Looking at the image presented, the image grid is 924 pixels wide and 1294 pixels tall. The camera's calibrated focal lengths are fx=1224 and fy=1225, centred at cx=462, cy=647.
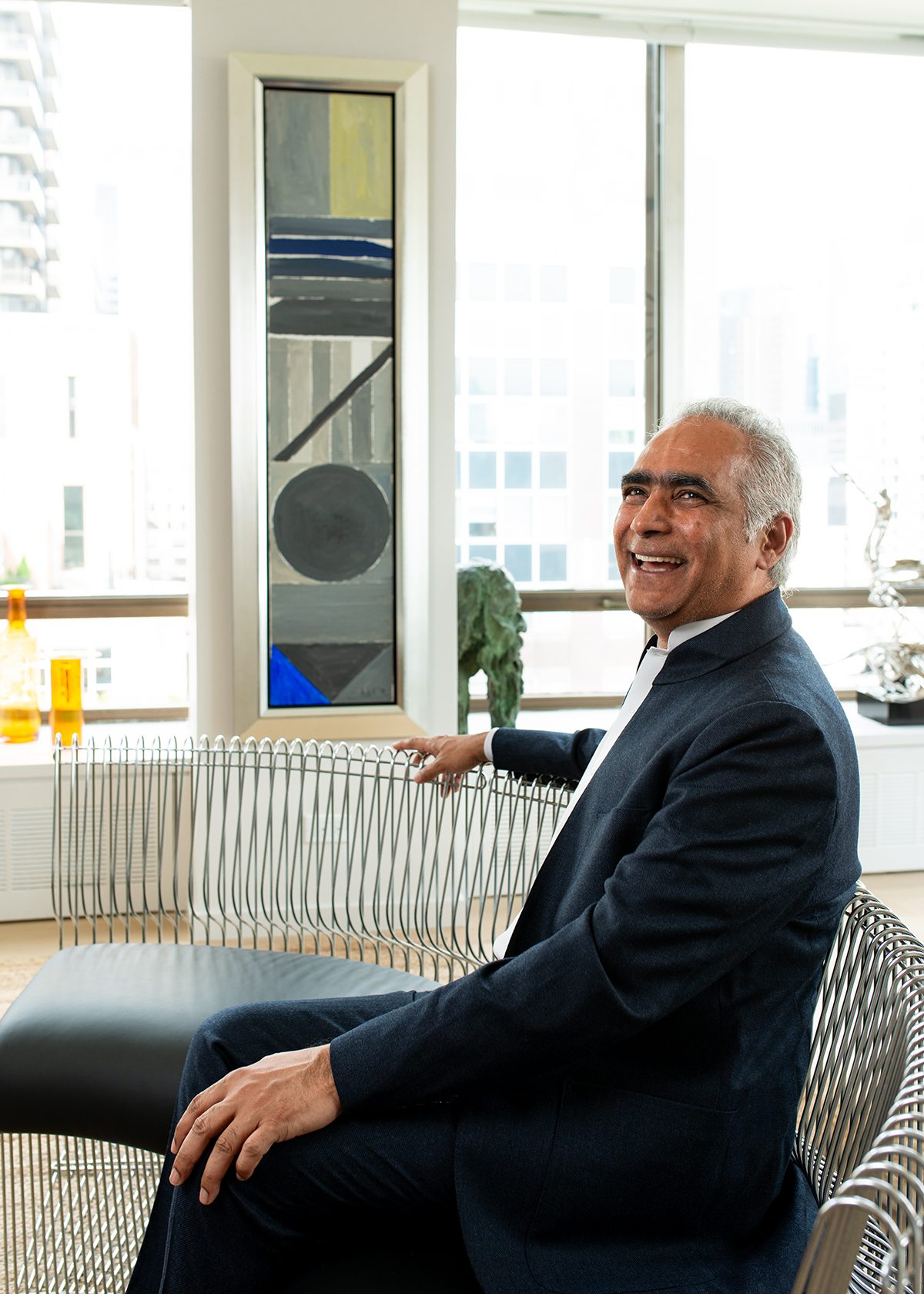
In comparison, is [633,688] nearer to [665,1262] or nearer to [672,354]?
[665,1262]

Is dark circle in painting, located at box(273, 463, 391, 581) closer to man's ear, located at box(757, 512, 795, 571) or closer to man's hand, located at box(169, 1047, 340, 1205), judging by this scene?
man's ear, located at box(757, 512, 795, 571)

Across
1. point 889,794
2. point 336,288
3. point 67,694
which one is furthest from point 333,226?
point 889,794

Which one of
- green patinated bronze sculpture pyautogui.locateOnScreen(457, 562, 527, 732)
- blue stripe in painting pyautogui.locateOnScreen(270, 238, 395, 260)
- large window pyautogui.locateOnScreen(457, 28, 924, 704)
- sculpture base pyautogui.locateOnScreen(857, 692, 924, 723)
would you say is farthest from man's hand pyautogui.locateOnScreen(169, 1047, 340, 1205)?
sculpture base pyautogui.locateOnScreen(857, 692, 924, 723)

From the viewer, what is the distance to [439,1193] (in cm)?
131

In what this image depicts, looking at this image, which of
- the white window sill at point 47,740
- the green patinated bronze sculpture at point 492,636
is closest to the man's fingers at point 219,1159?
the white window sill at point 47,740

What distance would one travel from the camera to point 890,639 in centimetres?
431

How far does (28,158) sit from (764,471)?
3.30m

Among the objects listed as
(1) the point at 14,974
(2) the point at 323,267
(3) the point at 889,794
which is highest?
(2) the point at 323,267

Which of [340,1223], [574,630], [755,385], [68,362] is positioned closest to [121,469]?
[68,362]

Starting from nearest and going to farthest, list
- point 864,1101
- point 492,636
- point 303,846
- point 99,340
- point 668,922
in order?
1. point 668,922
2. point 864,1101
3. point 303,846
4. point 492,636
5. point 99,340

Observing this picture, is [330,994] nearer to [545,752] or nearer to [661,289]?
[545,752]

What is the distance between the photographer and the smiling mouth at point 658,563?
1.47 meters

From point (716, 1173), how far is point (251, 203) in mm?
2805

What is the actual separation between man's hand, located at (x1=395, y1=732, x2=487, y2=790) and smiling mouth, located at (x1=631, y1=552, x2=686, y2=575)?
62 cm
